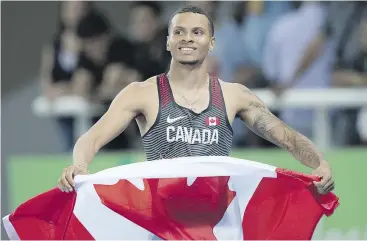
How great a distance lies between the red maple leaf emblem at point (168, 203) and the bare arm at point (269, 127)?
0.51m

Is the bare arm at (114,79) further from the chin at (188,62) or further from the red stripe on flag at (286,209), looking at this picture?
the red stripe on flag at (286,209)

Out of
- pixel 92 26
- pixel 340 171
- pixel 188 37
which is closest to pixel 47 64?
pixel 92 26

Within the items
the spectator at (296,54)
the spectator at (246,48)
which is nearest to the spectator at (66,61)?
the spectator at (246,48)

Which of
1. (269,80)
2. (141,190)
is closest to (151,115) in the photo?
(141,190)

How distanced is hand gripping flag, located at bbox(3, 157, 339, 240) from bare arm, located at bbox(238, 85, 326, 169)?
301 mm

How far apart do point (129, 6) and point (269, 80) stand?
9.60 ft

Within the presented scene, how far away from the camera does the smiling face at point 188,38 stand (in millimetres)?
6223

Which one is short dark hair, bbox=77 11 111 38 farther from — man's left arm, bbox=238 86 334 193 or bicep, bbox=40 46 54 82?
man's left arm, bbox=238 86 334 193

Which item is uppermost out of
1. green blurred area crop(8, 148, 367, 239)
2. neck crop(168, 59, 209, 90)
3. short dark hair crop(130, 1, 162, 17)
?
short dark hair crop(130, 1, 162, 17)

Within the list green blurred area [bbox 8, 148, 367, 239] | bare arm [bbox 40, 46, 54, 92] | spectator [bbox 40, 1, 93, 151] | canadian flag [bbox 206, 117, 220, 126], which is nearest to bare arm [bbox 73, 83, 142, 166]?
canadian flag [bbox 206, 117, 220, 126]

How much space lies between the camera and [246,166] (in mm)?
6066

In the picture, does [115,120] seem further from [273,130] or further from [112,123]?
[273,130]

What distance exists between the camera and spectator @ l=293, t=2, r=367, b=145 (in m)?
10.2

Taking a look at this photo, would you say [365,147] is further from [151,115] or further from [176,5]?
[151,115]
